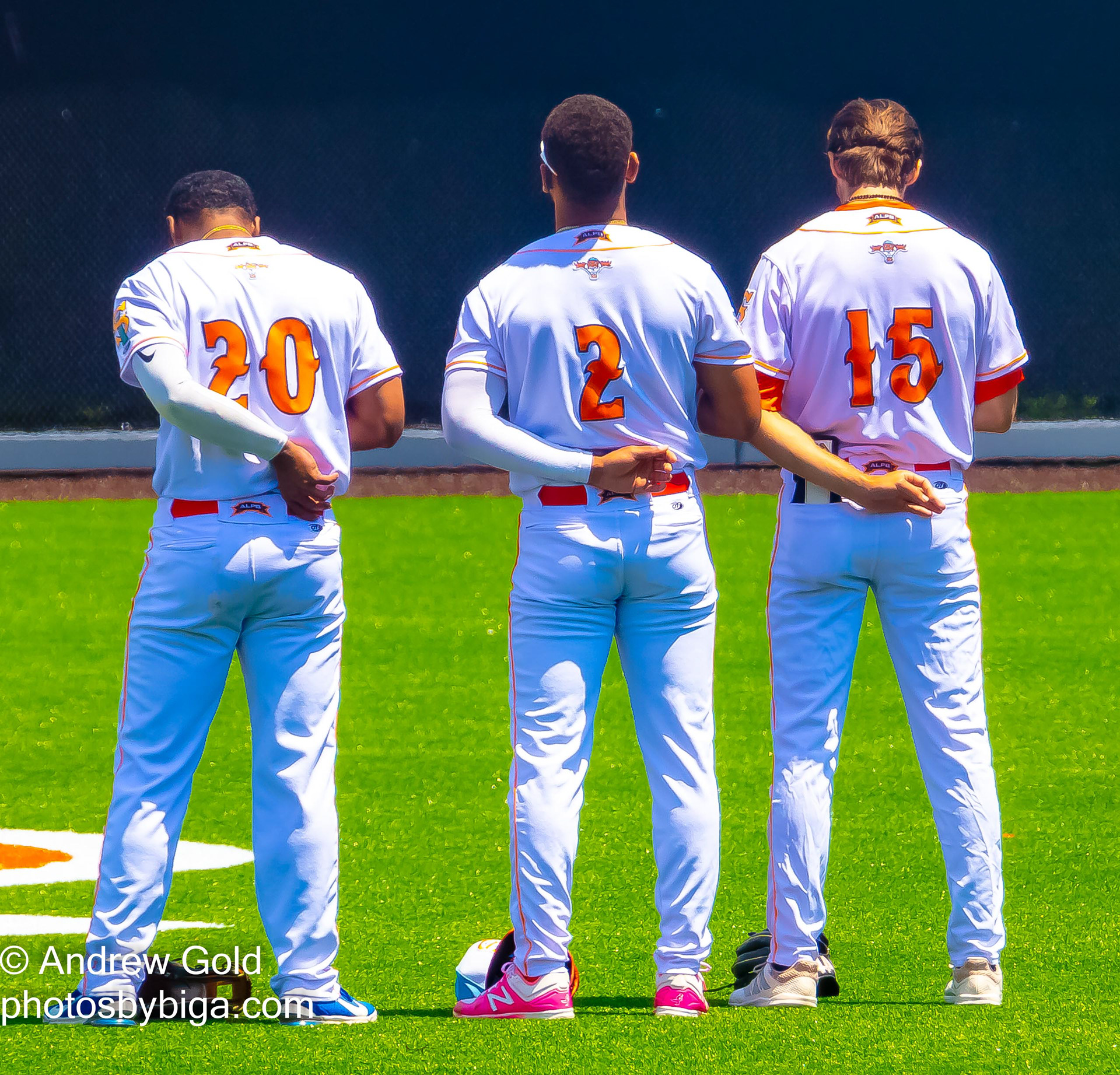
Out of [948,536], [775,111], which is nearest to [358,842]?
[948,536]

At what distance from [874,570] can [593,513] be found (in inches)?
24.9

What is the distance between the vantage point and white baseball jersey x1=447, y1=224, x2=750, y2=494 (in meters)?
3.40

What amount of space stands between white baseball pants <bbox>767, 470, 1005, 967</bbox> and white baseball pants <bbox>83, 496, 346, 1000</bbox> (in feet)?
3.16

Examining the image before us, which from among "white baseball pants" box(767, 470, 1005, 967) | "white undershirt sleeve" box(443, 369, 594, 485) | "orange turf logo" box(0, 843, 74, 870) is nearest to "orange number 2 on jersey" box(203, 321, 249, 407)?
"white undershirt sleeve" box(443, 369, 594, 485)

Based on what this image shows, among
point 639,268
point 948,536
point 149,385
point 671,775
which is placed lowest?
point 671,775

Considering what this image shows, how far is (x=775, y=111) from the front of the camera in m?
16.2

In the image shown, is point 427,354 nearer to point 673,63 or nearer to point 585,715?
point 673,63

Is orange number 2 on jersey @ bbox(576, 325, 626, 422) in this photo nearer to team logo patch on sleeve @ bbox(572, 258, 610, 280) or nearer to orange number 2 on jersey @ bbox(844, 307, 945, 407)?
team logo patch on sleeve @ bbox(572, 258, 610, 280)

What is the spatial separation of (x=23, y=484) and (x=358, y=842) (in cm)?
977

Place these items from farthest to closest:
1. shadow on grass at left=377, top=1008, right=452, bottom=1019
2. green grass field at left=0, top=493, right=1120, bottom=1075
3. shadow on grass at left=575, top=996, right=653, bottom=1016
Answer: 1. shadow on grass at left=575, top=996, right=653, bottom=1016
2. shadow on grass at left=377, top=1008, right=452, bottom=1019
3. green grass field at left=0, top=493, right=1120, bottom=1075

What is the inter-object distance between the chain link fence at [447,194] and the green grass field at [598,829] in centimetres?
513

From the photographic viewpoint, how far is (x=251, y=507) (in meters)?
3.50

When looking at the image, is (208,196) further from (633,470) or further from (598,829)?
(598,829)

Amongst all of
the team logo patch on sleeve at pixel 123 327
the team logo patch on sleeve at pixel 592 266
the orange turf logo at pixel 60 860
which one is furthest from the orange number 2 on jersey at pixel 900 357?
the orange turf logo at pixel 60 860
